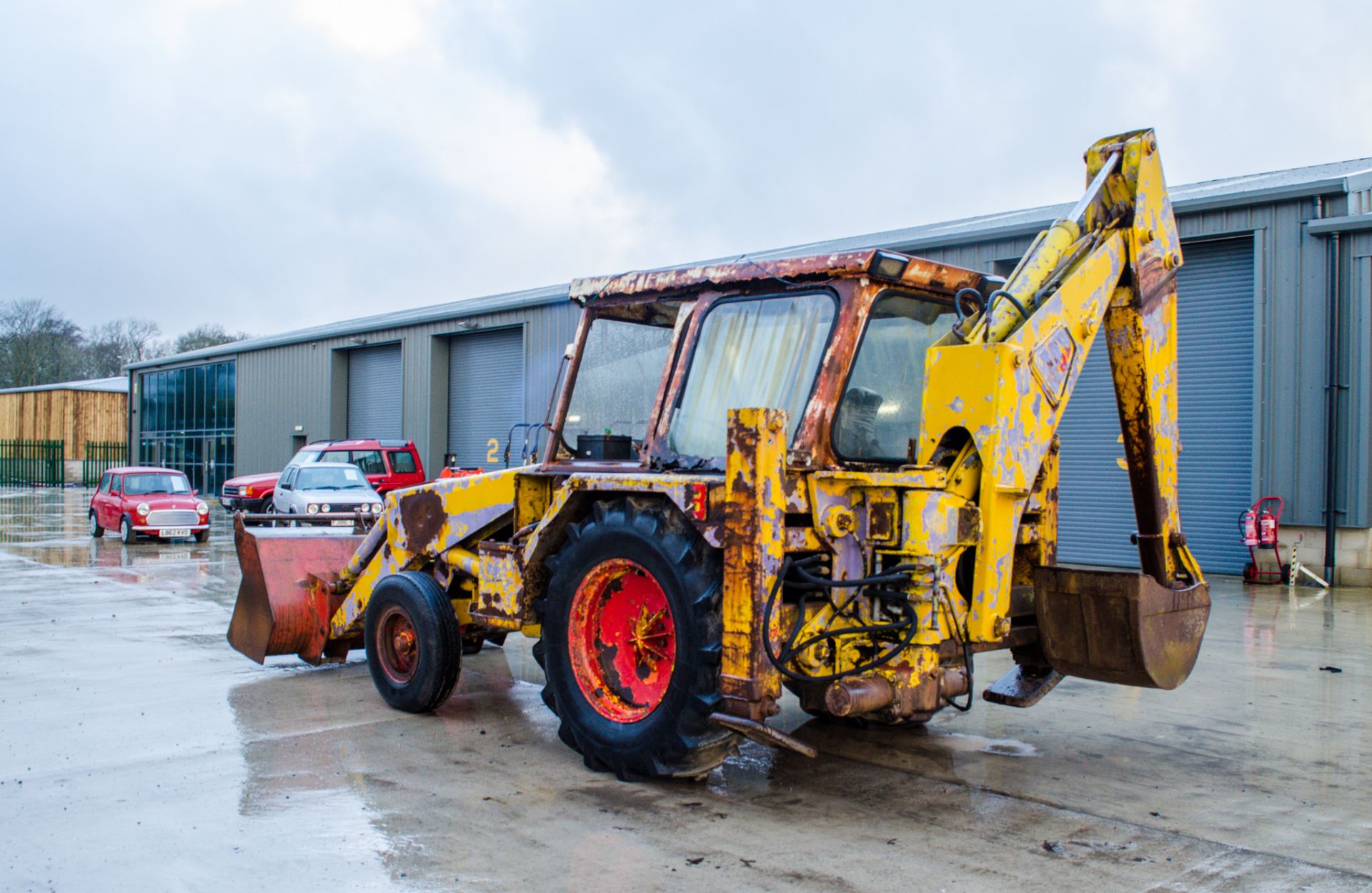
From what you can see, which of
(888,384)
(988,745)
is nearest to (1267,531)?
(988,745)

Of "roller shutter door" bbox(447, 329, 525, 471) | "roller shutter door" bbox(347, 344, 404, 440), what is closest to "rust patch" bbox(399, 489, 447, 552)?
"roller shutter door" bbox(447, 329, 525, 471)

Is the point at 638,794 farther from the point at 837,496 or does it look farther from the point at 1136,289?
the point at 1136,289

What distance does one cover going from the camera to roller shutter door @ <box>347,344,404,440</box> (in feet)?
98.4

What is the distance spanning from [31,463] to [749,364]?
53.7m

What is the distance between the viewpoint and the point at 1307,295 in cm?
1402

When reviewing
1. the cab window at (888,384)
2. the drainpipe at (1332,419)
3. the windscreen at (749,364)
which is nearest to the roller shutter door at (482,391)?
the drainpipe at (1332,419)

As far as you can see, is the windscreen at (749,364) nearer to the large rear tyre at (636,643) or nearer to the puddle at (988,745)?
the large rear tyre at (636,643)

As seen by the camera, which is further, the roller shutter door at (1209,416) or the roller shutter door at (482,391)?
the roller shutter door at (482,391)

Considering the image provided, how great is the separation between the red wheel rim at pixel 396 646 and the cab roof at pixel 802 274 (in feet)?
7.66

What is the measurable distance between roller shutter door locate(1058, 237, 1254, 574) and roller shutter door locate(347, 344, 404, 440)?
1909 cm

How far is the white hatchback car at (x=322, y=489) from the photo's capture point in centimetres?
1928

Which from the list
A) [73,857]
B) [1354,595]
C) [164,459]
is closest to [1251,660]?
[1354,595]

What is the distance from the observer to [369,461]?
23.5 meters

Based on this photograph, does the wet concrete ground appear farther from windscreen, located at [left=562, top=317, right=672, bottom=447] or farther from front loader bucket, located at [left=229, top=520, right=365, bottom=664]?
windscreen, located at [left=562, top=317, right=672, bottom=447]
